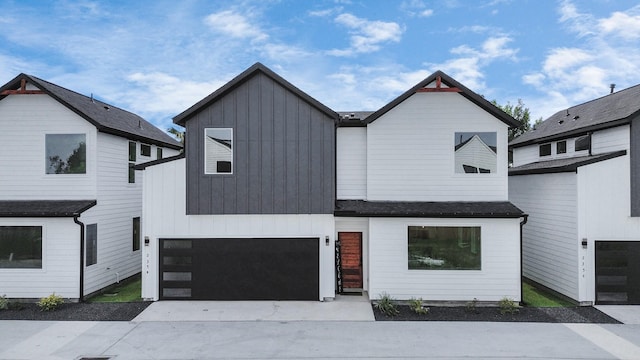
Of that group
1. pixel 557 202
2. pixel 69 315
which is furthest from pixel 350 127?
pixel 69 315

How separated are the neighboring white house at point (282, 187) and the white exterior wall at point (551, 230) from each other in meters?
1.79

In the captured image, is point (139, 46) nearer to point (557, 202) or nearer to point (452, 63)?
point (452, 63)

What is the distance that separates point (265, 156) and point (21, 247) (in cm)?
775

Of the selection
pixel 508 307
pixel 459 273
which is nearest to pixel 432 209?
pixel 459 273

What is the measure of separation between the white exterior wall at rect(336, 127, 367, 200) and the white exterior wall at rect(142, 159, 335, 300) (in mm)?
1370

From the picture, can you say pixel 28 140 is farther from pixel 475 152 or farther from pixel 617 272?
pixel 617 272

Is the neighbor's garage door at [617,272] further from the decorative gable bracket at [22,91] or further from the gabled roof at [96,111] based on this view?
the decorative gable bracket at [22,91]

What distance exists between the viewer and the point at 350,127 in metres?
11.4

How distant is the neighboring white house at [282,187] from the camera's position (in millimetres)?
10633

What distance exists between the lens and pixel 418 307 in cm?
954

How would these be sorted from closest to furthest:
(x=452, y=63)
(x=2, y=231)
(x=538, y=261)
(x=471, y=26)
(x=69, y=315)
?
(x=69, y=315)
(x=2, y=231)
(x=538, y=261)
(x=471, y=26)
(x=452, y=63)

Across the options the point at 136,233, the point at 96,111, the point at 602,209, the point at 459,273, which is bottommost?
the point at 459,273

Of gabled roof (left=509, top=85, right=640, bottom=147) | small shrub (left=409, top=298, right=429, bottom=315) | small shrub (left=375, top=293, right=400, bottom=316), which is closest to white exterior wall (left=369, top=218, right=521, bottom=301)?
small shrub (left=409, top=298, right=429, bottom=315)

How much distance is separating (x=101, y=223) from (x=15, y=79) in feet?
16.5
